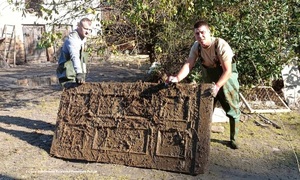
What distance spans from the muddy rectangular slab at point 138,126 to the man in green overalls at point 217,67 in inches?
9.9

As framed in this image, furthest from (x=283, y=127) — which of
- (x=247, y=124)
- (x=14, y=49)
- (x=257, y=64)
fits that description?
(x=14, y=49)

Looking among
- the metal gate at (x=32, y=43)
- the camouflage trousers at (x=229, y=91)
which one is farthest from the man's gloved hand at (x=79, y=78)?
the metal gate at (x=32, y=43)

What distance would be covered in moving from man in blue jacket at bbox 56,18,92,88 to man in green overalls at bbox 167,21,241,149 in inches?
54.0

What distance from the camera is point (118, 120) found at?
15.1 ft

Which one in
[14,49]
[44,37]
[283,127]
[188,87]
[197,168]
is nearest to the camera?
[197,168]

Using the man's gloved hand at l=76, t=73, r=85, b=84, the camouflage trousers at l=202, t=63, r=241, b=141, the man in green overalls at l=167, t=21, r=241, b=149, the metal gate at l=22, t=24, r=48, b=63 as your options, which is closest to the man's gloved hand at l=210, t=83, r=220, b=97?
the man in green overalls at l=167, t=21, r=241, b=149

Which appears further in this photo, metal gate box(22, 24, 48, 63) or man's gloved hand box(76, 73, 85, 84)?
metal gate box(22, 24, 48, 63)

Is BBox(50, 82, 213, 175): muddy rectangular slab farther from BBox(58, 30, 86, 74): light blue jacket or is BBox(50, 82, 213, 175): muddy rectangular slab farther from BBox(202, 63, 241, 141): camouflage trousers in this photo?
BBox(202, 63, 241, 141): camouflage trousers

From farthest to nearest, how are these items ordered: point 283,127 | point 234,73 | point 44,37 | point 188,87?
point 44,37
point 283,127
point 234,73
point 188,87

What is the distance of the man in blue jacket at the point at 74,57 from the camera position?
489 centimetres

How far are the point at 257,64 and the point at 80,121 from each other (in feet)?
13.2

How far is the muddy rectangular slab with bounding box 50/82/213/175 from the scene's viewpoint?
4176mm

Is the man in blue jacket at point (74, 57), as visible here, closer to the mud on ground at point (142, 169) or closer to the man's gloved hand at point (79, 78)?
the man's gloved hand at point (79, 78)

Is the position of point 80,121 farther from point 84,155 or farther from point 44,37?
point 44,37
